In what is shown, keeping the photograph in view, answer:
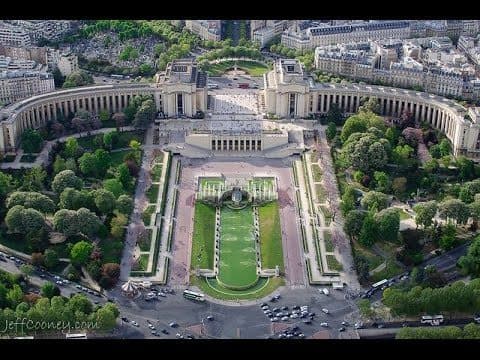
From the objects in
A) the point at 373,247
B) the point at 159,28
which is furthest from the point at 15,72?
the point at 373,247

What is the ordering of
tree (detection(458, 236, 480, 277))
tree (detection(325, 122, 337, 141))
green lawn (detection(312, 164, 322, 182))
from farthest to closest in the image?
tree (detection(325, 122, 337, 141)) → green lawn (detection(312, 164, 322, 182)) → tree (detection(458, 236, 480, 277))

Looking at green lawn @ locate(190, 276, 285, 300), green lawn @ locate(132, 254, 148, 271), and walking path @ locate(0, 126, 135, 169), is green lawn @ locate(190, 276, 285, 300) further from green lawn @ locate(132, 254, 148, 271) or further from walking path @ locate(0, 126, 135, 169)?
walking path @ locate(0, 126, 135, 169)

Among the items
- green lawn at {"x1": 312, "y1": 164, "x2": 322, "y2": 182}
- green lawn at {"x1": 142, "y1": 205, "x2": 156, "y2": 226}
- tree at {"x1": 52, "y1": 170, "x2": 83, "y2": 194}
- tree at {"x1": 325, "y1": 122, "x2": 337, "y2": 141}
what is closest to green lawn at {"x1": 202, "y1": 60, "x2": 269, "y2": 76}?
tree at {"x1": 325, "y1": 122, "x2": 337, "y2": 141}

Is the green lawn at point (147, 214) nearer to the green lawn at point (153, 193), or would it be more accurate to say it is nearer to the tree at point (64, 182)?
the green lawn at point (153, 193)

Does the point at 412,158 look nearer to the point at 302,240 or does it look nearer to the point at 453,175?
the point at 453,175

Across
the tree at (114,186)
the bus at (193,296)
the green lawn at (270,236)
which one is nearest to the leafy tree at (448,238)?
the green lawn at (270,236)

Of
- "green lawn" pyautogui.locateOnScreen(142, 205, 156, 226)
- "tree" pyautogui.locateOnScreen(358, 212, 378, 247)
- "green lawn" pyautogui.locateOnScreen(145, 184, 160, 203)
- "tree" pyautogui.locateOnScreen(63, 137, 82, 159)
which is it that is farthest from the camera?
"tree" pyautogui.locateOnScreen(63, 137, 82, 159)
